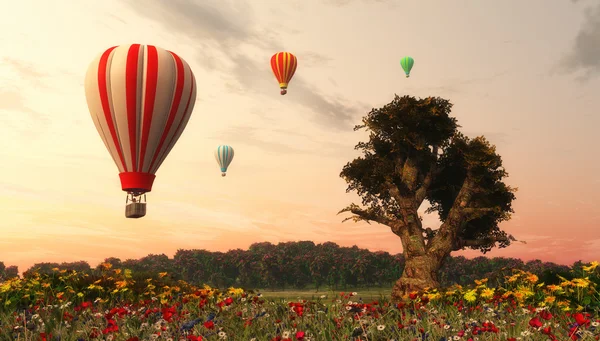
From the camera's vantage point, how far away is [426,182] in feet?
94.7

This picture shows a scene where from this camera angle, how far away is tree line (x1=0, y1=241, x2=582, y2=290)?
50.2 m

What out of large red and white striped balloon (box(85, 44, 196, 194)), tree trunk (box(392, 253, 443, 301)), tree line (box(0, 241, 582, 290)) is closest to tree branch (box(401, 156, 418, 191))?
tree trunk (box(392, 253, 443, 301))

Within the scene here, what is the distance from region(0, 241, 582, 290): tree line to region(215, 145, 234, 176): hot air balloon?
10.4 m

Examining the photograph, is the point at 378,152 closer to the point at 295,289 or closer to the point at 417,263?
the point at 417,263

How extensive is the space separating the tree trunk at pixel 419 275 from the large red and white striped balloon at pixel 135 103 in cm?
1405

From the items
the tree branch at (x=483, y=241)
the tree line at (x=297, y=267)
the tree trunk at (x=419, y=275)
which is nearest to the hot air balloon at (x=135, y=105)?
the tree trunk at (x=419, y=275)

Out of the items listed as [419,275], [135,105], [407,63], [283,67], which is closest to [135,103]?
[135,105]

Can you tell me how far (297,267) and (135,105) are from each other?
32154mm

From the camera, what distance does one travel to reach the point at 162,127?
25.0 m

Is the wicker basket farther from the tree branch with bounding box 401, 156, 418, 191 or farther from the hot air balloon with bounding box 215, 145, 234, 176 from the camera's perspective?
the hot air balloon with bounding box 215, 145, 234, 176

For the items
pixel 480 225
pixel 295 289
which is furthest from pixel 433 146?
pixel 295 289

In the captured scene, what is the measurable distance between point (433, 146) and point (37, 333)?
25.2 metres

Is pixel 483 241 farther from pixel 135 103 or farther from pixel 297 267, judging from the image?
pixel 297 267

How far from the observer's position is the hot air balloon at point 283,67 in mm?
44688
